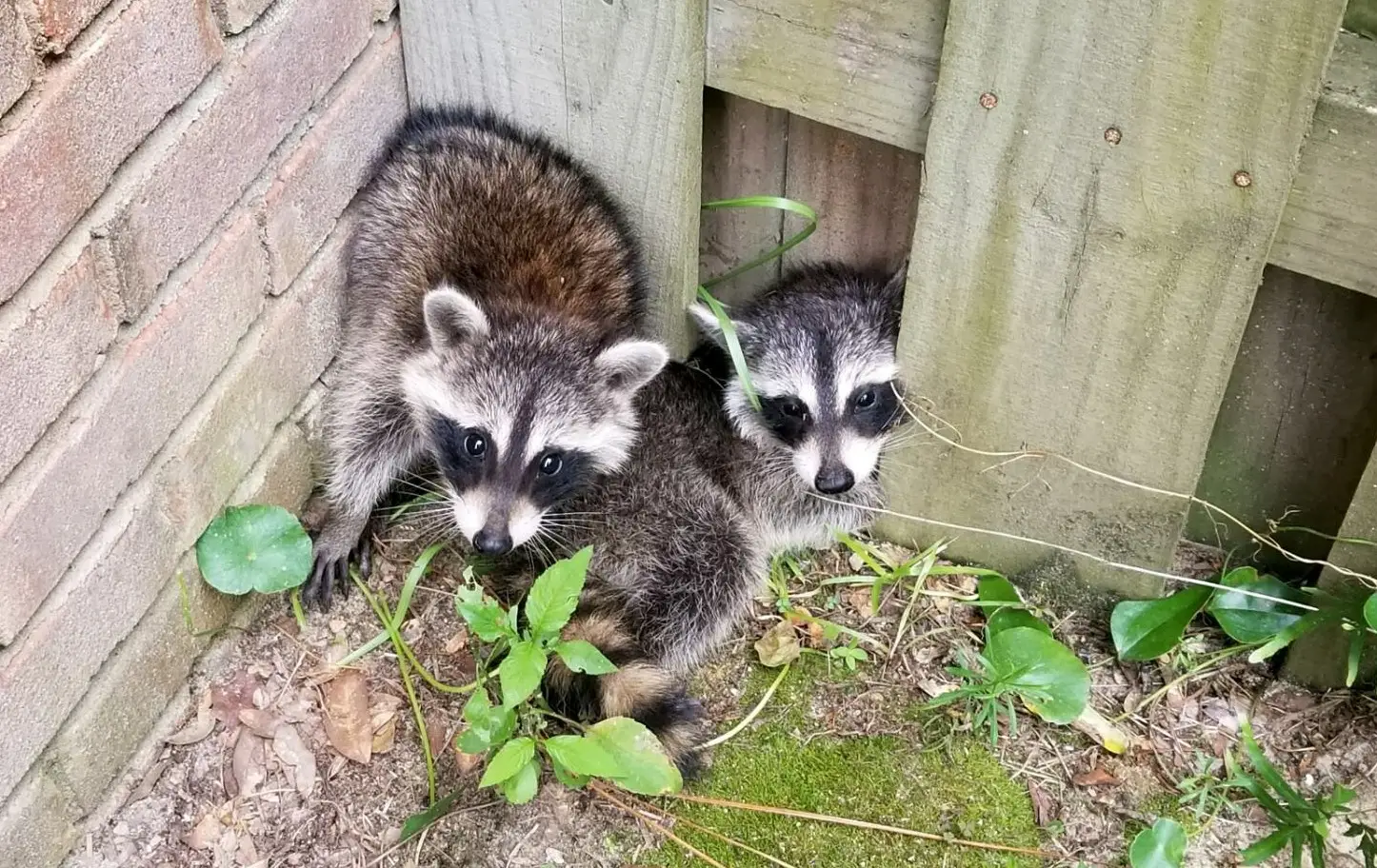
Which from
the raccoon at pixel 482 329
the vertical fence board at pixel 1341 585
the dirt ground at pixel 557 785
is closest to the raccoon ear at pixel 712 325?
the raccoon at pixel 482 329

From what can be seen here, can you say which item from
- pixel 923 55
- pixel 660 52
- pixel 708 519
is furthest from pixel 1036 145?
pixel 708 519

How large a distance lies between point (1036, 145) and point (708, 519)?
0.98 meters

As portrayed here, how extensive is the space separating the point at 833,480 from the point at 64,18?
1.47 m

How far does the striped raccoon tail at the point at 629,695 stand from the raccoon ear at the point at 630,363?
1.50ft

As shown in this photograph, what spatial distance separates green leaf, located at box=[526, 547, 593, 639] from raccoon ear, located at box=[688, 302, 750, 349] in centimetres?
64

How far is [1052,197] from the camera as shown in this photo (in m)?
1.96

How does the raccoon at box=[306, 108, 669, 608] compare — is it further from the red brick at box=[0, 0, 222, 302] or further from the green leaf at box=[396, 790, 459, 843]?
the red brick at box=[0, 0, 222, 302]

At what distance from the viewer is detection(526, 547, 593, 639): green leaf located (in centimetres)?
196

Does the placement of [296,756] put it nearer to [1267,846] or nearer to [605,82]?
[605,82]

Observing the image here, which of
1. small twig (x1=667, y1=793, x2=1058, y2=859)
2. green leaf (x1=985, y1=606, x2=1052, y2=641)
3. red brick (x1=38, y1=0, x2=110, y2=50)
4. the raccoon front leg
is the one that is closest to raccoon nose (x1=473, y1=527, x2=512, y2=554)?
the raccoon front leg

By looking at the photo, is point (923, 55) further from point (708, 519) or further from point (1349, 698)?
point (1349, 698)

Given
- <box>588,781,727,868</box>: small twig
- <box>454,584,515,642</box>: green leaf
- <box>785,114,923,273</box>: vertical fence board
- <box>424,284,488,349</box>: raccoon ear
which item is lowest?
<box>588,781,727,868</box>: small twig

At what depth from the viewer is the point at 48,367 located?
5.74ft

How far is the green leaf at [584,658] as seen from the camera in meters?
1.96
